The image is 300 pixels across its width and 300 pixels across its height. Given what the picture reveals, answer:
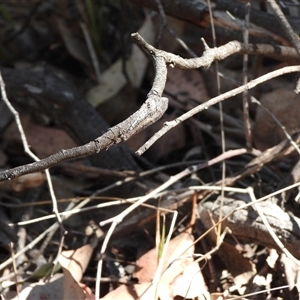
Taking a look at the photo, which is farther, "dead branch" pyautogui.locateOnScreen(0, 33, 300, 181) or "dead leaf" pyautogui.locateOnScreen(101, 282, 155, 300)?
"dead leaf" pyautogui.locateOnScreen(101, 282, 155, 300)

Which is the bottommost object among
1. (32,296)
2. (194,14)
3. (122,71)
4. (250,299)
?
(250,299)

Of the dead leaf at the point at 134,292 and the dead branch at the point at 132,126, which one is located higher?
the dead branch at the point at 132,126

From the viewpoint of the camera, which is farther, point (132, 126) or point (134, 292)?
point (134, 292)

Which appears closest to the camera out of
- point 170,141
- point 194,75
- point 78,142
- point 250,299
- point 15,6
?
point 250,299

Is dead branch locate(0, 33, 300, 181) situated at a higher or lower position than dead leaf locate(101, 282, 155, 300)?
higher

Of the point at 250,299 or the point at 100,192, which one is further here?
the point at 100,192

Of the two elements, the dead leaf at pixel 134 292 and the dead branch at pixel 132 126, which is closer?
the dead branch at pixel 132 126

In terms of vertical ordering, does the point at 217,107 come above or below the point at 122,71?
below

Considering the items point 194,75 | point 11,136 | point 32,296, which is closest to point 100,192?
point 32,296

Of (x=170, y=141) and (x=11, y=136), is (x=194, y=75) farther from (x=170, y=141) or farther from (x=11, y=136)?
(x=11, y=136)

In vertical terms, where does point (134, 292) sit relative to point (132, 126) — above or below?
below

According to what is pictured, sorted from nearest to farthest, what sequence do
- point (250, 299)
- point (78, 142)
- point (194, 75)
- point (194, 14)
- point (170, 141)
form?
point (250, 299) < point (194, 14) < point (78, 142) < point (170, 141) < point (194, 75)
